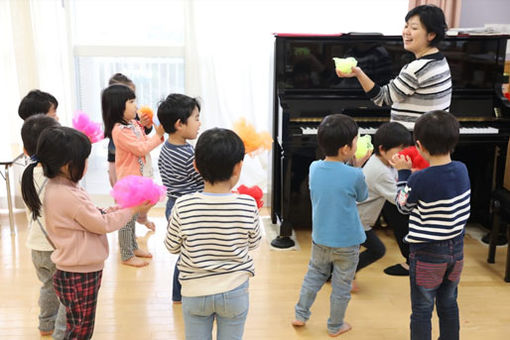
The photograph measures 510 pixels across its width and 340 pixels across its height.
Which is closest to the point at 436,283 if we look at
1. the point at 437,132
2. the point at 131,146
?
the point at 437,132

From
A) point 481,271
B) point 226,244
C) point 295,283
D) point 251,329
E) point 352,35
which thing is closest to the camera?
point 226,244

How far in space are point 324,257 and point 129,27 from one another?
2.92 metres

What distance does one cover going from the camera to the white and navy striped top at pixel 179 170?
2.68 metres

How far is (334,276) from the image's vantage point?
2.72 m

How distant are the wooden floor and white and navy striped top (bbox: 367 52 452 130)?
1.07 meters

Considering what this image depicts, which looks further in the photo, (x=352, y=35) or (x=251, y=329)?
(x=352, y=35)

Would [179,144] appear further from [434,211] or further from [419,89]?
[419,89]

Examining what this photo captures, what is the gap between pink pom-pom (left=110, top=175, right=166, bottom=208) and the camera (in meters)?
2.14

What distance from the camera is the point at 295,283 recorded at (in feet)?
11.2

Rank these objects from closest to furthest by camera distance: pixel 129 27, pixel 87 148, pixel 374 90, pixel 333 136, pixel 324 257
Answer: pixel 87 148, pixel 333 136, pixel 324 257, pixel 374 90, pixel 129 27

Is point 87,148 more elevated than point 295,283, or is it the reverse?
point 87,148

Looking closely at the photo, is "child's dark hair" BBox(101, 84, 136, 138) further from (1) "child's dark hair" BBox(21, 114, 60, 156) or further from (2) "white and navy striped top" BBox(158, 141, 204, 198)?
(1) "child's dark hair" BBox(21, 114, 60, 156)

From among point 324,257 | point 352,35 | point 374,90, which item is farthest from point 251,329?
point 352,35

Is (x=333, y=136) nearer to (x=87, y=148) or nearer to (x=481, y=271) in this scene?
(x=87, y=148)
